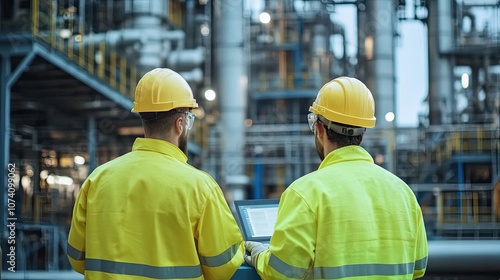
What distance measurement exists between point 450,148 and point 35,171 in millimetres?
8194

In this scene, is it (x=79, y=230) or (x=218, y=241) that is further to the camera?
(x=79, y=230)

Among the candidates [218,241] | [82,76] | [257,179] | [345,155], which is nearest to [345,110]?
[345,155]

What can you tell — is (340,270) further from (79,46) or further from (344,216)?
(79,46)

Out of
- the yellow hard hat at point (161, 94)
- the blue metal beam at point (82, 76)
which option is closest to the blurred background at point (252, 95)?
the blue metal beam at point (82, 76)

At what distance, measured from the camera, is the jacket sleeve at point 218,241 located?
213 centimetres

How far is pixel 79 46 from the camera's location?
10859mm

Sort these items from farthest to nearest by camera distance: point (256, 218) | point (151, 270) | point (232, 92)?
point (232, 92)
point (256, 218)
point (151, 270)

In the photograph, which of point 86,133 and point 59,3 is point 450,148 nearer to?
point 86,133

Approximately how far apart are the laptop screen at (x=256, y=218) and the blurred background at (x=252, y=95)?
7.39 metres

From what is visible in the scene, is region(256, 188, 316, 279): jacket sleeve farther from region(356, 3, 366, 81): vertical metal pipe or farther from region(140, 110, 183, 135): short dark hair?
region(356, 3, 366, 81): vertical metal pipe

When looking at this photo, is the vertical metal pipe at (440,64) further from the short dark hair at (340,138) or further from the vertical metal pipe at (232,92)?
the short dark hair at (340,138)

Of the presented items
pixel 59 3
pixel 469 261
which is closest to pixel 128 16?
pixel 59 3

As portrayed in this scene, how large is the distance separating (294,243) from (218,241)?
0.28m

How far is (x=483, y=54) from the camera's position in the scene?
14914 millimetres
